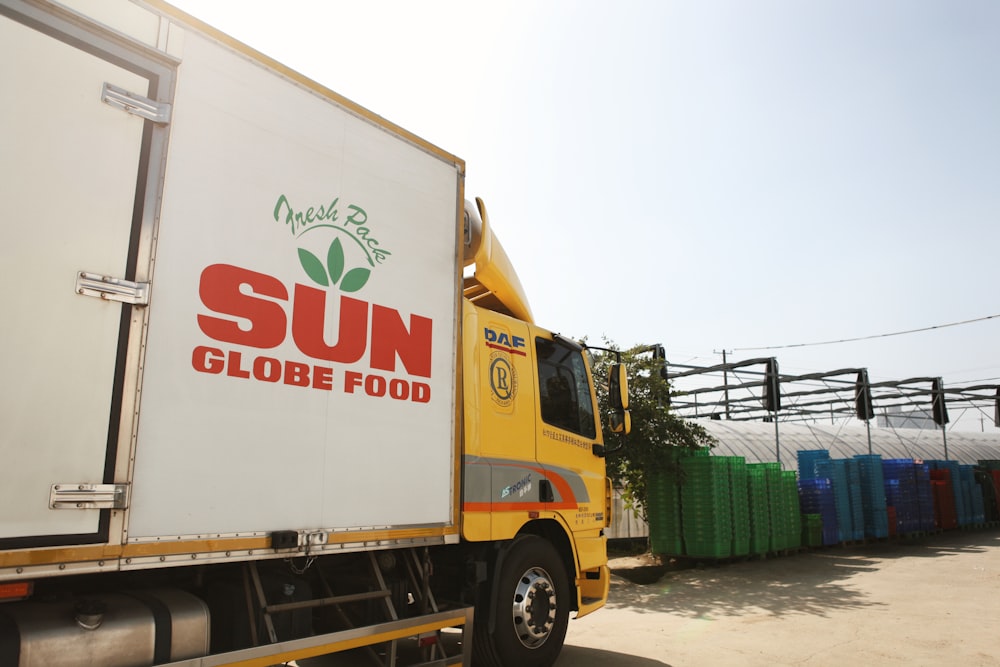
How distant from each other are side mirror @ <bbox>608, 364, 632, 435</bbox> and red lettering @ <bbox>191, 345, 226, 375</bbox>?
4.08 meters

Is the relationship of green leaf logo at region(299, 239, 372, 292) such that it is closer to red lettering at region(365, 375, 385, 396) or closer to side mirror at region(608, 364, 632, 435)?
red lettering at region(365, 375, 385, 396)

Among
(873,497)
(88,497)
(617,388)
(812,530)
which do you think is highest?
(617,388)

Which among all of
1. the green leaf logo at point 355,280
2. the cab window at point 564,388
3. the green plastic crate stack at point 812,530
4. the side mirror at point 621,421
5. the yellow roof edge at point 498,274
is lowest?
the green plastic crate stack at point 812,530

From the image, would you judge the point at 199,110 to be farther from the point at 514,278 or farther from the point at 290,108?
the point at 514,278

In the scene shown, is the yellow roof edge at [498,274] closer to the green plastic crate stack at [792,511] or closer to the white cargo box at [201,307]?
the white cargo box at [201,307]

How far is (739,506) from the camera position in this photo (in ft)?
47.5

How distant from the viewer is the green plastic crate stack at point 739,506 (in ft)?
46.9

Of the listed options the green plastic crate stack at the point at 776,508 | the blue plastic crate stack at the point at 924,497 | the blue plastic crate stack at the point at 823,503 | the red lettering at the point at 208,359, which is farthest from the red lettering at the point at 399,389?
the blue plastic crate stack at the point at 924,497

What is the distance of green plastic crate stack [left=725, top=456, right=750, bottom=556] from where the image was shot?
14.3m

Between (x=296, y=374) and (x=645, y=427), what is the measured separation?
10857 millimetres

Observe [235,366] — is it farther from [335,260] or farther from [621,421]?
[621,421]

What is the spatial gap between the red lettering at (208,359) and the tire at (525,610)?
9.55 feet

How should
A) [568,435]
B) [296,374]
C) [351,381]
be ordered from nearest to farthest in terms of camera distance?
[296,374], [351,381], [568,435]

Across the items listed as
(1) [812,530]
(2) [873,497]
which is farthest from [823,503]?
(2) [873,497]
